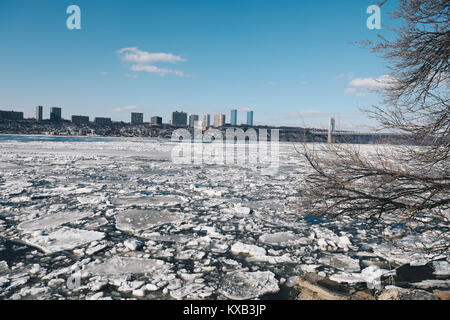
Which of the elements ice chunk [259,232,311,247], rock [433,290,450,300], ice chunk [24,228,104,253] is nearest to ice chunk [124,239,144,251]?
ice chunk [24,228,104,253]

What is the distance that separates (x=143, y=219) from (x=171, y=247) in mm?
1362

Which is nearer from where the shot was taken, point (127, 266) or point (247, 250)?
point (127, 266)

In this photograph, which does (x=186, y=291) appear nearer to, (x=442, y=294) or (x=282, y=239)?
(x=282, y=239)

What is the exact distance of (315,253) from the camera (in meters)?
3.52

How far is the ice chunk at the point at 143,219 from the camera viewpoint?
438 centimetres

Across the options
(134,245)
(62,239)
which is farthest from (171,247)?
(62,239)

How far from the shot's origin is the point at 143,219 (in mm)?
4785

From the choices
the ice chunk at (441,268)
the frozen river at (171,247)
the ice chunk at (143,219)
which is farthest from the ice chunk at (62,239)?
the ice chunk at (441,268)

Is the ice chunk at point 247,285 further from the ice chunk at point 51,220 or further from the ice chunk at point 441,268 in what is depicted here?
the ice chunk at point 51,220

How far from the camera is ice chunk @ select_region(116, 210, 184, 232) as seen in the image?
438 cm

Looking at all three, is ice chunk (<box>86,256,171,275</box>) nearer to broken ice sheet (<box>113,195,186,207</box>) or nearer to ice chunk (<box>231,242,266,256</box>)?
ice chunk (<box>231,242,266,256</box>)

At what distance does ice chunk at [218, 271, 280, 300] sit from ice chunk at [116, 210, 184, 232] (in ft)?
6.65

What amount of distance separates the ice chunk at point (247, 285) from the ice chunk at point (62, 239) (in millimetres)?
2094
